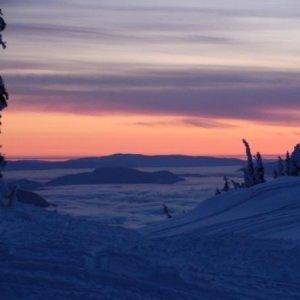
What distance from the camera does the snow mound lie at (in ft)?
80.4

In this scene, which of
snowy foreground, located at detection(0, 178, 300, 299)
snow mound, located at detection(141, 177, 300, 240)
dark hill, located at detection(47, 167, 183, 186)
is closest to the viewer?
snowy foreground, located at detection(0, 178, 300, 299)

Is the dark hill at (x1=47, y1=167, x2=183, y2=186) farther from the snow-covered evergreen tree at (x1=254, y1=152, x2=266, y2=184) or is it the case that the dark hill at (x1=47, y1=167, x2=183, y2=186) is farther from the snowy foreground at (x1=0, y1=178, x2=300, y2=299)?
the snowy foreground at (x1=0, y1=178, x2=300, y2=299)

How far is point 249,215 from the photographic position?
28297 millimetres

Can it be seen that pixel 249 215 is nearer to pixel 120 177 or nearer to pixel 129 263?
pixel 129 263

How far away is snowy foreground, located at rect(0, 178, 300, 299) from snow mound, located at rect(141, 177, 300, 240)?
173 cm

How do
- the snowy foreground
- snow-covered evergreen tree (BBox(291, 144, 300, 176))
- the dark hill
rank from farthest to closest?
1. the dark hill
2. snow-covered evergreen tree (BBox(291, 144, 300, 176))
3. the snowy foreground

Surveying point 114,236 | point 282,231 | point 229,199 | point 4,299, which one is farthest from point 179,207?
point 4,299

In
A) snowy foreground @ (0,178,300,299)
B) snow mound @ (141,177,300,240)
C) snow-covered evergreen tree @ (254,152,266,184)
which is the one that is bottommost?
snowy foreground @ (0,178,300,299)

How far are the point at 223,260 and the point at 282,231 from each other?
5964 mm

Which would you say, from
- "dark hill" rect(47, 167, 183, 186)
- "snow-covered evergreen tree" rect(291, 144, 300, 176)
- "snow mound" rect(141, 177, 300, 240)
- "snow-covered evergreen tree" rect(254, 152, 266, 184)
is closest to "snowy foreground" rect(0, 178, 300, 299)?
"snow mound" rect(141, 177, 300, 240)

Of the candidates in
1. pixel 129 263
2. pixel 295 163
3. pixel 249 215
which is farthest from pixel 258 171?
pixel 129 263

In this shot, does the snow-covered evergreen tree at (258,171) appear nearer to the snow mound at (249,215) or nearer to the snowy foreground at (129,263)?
the snow mound at (249,215)

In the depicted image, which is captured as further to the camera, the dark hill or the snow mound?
the dark hill

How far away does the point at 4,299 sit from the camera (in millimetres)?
13070
